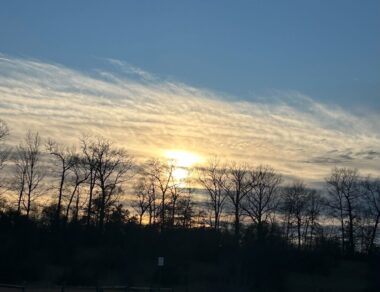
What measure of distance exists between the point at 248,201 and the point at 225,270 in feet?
109

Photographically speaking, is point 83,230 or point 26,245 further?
point 83,230

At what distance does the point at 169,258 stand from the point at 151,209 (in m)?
15.8

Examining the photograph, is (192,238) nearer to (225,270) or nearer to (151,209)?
(151,209)

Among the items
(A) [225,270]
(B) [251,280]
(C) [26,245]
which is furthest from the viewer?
(C) [26,245]

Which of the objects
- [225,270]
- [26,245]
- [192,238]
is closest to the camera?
[225,270]

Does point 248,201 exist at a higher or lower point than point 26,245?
higher

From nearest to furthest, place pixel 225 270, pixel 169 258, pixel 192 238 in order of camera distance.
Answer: pixel 225 270 < pixel 169 258 < pixel 192 238

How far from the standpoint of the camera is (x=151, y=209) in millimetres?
82938

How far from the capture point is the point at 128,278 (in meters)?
57.1

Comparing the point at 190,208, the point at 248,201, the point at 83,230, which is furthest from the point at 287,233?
the point at 83,230

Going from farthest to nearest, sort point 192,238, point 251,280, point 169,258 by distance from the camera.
A: point 192,238 → point 169,258 → point 251,280

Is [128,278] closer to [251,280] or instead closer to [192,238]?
[251,280]

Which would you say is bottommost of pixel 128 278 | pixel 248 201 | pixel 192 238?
pixel 128 278

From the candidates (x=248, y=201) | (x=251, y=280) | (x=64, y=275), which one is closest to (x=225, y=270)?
(x=251, y=280)
